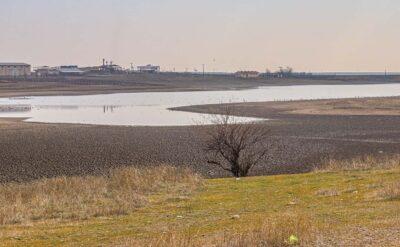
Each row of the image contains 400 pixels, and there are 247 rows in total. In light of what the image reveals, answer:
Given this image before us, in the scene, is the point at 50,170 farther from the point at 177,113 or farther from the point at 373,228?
the point at 177,113

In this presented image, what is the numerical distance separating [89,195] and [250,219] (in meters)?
7.26

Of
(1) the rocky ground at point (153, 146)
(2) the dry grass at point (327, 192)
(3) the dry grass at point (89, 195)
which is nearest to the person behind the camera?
(3) the dry grass at point (89, 195)

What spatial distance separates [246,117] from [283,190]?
47499 mm

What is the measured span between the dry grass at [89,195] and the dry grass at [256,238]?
210 inches

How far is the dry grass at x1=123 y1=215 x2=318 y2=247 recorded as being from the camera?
11.8 meters

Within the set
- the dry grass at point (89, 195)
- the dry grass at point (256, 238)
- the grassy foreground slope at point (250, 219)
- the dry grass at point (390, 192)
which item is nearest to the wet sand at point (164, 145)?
the dry grass at point (89, 195)

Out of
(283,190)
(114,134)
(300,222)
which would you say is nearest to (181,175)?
(283,190)

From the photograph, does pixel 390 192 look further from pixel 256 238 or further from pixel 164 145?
pixel 164 145

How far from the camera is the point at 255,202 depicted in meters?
19.0

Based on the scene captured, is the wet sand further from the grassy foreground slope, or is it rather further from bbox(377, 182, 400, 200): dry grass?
bbox(377, 182, 400, 200): dry grass

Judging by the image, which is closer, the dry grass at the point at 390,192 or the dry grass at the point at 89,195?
the dry grass at the point at 390,192

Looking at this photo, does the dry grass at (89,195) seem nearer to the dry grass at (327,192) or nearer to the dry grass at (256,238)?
the dry grass at (327,192)

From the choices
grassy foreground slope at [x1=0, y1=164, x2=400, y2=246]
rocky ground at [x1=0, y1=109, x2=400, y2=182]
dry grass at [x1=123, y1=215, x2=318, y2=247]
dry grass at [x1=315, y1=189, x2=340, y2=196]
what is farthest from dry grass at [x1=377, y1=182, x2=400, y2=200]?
rocky ground at [x1=0, y1=109, x2=400, y2=182]

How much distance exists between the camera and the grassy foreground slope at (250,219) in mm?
12422
